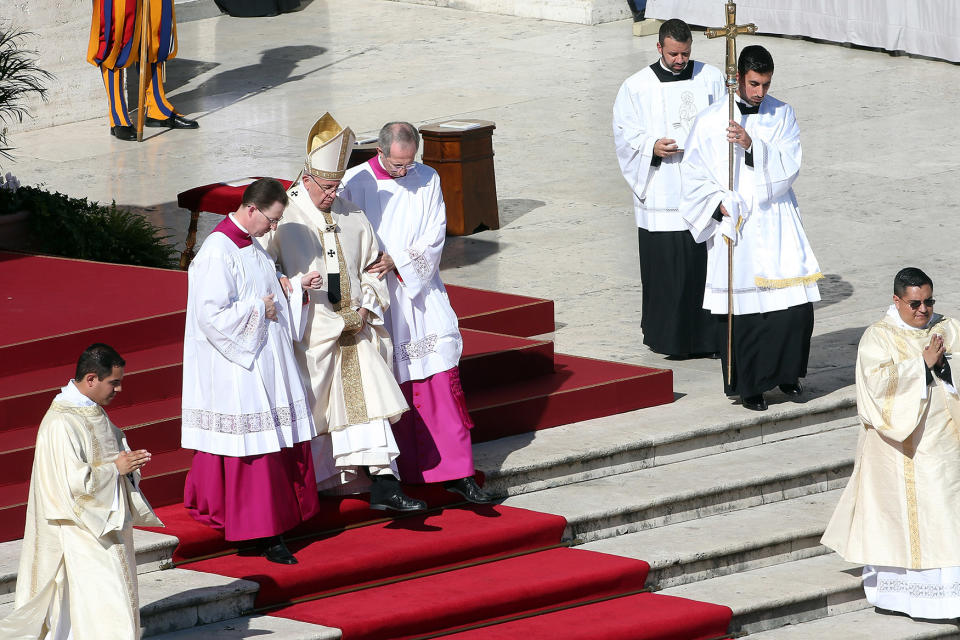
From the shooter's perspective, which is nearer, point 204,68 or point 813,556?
point 813,556

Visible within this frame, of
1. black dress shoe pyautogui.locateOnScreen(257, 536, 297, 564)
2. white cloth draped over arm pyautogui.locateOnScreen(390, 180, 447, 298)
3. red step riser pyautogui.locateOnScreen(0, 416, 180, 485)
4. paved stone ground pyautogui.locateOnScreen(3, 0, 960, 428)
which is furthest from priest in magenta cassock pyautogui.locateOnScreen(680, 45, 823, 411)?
red step riser pyautogui.locateOnScreen(0, 416, 180, 485)

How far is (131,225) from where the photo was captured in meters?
12.1

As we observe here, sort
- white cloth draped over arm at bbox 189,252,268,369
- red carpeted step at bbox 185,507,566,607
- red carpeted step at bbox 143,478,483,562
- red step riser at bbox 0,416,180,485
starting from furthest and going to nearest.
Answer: red step riser at bbox 0,416,180,485
red carpeted step at bbox 143,478,483,562
red carpeted step at bbox 185,507,566,607
white cloth draped over arm at bbox 189,252,268,369

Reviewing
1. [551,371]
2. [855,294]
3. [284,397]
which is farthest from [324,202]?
[855,294]

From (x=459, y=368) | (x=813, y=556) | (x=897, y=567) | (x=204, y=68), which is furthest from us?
(x=204, y=68)

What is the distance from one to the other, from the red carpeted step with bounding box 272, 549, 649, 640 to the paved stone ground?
155 cm

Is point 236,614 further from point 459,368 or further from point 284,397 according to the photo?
point 459,368

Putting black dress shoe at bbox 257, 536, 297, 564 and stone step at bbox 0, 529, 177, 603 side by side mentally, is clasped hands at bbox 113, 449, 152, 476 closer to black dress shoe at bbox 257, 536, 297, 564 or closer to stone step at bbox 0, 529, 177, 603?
stone step at bbox 0, 529, 177, 603

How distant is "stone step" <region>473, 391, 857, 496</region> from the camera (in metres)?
9.18

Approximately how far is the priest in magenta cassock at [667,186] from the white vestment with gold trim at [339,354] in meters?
2.98

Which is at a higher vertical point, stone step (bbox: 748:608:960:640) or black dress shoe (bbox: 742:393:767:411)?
black dress shoe (bbox: 742:393:767:411)

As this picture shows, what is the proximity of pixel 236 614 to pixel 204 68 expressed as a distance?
13.0 m

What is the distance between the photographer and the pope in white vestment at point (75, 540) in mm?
6738

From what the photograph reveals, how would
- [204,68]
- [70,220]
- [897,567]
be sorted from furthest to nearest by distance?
1. [204,68]
2. [70,220]
3. [897,567]
